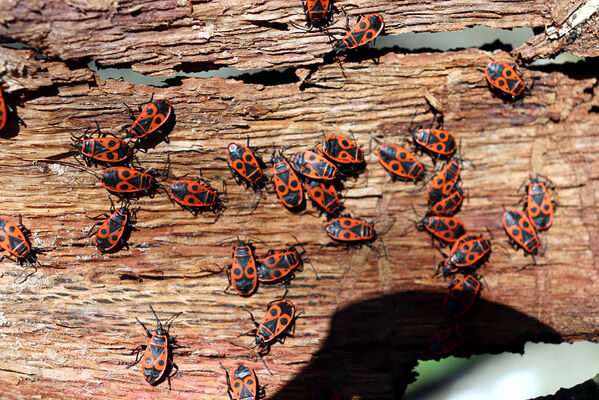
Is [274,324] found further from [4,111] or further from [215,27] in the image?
[4,111]

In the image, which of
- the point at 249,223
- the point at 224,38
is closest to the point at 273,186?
the point at 249,223

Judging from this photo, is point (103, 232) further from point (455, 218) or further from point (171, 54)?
point (455, 218)

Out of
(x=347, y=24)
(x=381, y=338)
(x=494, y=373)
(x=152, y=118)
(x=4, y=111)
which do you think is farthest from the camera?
(x=494, y=373)

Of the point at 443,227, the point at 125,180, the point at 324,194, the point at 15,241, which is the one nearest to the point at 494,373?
the point at 443,227

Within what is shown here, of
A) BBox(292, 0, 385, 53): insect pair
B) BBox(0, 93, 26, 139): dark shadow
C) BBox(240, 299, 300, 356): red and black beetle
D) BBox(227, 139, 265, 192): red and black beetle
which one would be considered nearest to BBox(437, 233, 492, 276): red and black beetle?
BBox(240, 299, 300, 356): red and black beetle

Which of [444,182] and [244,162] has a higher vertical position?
[244,162]

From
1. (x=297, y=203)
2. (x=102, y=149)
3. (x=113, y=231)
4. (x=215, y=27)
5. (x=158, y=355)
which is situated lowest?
(x=158, y=355)

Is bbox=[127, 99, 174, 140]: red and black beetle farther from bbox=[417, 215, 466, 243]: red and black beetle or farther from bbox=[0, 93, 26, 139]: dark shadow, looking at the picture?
bbox=[417, 215, 466, 243]: red and black beetle
